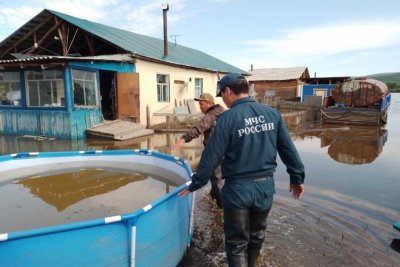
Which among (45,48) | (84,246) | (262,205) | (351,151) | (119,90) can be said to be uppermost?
(45,48)

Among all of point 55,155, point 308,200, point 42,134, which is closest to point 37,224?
point 55,155

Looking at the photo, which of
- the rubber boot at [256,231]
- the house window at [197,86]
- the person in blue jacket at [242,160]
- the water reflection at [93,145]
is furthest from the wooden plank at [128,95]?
the rubber boot at [256,231]

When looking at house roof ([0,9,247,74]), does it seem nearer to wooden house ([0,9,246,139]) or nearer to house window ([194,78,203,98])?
wooden house ([0,9,246,139])

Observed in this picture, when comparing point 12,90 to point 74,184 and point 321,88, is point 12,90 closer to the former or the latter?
point 74,184

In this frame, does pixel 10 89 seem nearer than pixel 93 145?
No

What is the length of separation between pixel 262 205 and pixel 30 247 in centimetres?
169

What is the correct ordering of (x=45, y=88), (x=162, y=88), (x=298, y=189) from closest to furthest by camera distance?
(x=298, y=189) → (x=45, y=88) → (x=162, y=88)

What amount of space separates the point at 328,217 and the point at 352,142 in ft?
25.2

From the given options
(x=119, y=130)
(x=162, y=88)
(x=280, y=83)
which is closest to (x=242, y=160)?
(x=119, y=130)

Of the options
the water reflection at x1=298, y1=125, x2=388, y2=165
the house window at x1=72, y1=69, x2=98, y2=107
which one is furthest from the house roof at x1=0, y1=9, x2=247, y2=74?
the water reflection at x1=298, y1=125, x2=388, y2=165

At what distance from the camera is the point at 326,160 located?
27.0 ft

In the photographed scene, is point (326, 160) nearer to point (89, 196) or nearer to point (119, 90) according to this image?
point (89, 196)

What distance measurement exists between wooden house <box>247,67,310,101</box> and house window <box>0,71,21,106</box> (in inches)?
976

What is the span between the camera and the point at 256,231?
2502 millimetres
